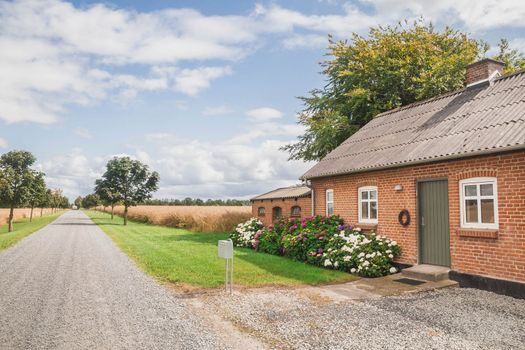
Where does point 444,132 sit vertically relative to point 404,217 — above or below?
above

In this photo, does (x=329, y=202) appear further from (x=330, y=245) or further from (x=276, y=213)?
(x=276, y=213)

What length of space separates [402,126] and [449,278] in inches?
246

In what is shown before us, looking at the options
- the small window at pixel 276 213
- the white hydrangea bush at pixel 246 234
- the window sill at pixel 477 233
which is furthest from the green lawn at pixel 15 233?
the window sill at pixel 477 233

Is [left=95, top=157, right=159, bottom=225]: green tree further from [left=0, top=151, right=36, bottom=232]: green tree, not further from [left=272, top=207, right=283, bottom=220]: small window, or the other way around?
[left=272, top=207, right=283, bottom=220]: small window

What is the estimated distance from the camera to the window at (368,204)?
1281 centimetres

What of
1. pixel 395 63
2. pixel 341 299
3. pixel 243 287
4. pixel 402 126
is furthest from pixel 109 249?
pixel 395 63

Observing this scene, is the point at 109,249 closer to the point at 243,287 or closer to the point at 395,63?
the point at 243,287

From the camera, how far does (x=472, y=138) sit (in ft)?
31.5

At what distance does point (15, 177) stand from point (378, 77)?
2475 centimetres

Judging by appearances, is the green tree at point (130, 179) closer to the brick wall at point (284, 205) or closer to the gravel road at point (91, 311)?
the brick wall at point (284, 205)

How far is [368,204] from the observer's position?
13.1 metres

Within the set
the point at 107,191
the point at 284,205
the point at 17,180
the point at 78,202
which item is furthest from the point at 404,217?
the point at 78,202

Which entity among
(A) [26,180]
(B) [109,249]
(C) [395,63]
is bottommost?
(B) [109,249]

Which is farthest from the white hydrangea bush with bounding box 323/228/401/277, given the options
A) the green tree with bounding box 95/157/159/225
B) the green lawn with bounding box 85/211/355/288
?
the green tree with bounding box 95/157/159/225
